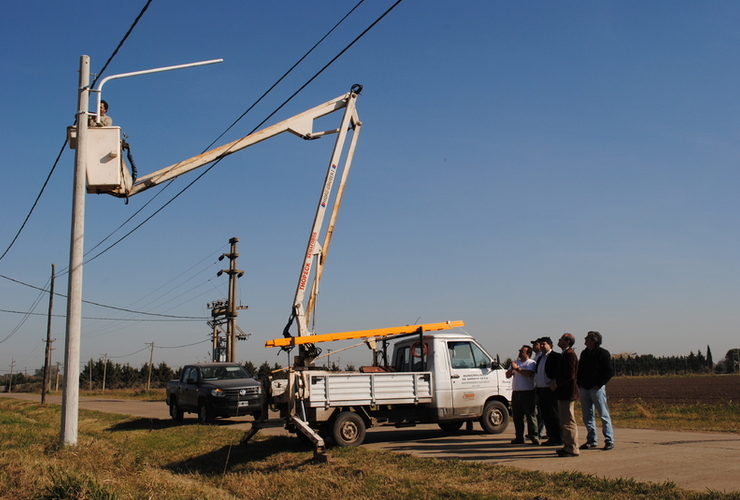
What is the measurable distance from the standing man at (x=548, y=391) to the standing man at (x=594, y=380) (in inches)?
21.2

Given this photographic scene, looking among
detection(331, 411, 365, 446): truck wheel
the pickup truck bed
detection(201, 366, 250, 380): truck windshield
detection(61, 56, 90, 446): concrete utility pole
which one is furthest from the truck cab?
detection(201, 366, 250, 380): truck windshield

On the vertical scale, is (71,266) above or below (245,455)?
above

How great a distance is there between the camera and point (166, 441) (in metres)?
13.8

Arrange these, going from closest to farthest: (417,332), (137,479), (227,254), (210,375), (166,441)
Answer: (137,479)
(417,332)
(166,441)
(210,375)
(227,254)

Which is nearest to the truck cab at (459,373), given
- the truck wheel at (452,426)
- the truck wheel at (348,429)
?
the truck wheel at (452,426)

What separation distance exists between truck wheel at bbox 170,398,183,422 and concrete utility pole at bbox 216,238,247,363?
11.5 meters

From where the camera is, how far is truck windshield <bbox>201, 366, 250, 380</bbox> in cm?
1912

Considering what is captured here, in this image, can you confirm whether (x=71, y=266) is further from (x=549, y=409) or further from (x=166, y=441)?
(x=549, y=409)

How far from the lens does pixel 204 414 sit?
59.1ft

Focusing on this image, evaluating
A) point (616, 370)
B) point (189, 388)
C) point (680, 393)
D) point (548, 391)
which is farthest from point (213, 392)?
point (616, 370)

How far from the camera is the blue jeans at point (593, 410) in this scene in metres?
9.16

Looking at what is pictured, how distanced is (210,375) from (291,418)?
958 cm

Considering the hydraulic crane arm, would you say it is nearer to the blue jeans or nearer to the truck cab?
the truck cab

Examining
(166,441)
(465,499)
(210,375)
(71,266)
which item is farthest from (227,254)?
(465,499)
